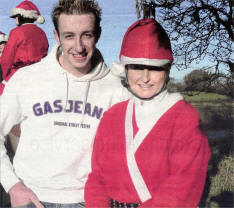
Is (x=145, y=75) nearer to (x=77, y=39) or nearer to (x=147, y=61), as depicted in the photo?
(x=147, y=61)

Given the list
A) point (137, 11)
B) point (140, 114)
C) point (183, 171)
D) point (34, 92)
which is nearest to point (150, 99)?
point (140, 114)

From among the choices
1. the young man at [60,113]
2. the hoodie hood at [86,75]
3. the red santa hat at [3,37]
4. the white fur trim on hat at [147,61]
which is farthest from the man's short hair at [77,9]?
the red santa hat at [3,37]

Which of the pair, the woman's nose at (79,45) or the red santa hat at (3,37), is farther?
the red santa hat at (3,37)

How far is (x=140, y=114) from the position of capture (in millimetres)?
1793

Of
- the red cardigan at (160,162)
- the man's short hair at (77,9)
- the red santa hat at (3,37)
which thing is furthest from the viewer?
the red santa hat at (3,37)

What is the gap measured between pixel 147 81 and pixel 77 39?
43 cm

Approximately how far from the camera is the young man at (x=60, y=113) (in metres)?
1.89

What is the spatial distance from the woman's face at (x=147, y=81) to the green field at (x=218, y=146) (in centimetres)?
37

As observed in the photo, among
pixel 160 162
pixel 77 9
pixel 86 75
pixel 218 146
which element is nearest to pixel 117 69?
pixel 86 75

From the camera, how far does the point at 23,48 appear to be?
212 centimetres

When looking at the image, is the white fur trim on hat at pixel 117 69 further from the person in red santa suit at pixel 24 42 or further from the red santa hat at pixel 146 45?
the person in red santa suit at pixel 24 42

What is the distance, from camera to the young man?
189 cm

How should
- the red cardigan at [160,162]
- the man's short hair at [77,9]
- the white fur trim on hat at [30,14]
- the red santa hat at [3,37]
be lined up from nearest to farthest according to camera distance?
the red cardigan at [160,162]
the man's short hair at [77,9]
the white fur trim on hat at [30,14]
the red santa hat at [3,37]

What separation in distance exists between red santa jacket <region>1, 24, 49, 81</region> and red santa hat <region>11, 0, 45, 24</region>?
56mm
